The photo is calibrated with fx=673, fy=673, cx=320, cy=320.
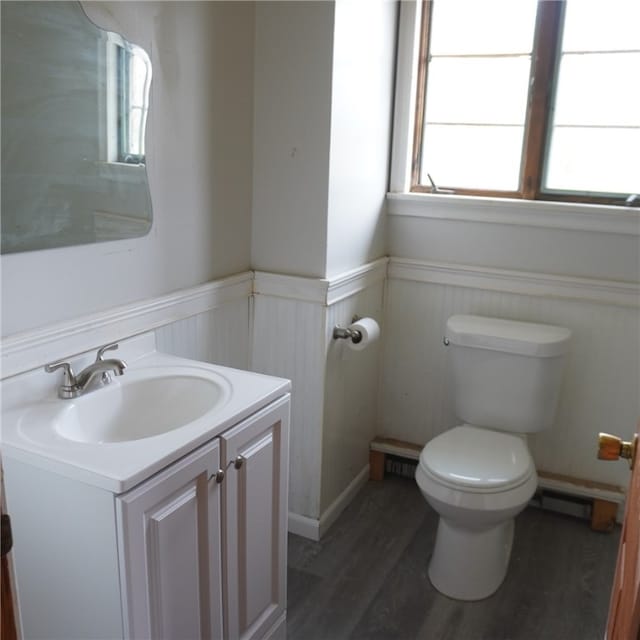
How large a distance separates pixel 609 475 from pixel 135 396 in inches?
70.6

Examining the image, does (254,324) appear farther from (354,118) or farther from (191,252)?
(354,118)

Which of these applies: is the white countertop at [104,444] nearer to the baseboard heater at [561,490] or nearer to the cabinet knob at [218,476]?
the cabinet knob at [218,476]

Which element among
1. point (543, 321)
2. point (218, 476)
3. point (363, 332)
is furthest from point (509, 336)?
point (218, 476)

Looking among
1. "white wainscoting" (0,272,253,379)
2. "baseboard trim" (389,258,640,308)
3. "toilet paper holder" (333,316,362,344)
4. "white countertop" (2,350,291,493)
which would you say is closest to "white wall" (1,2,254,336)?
"white wainscoting" (0,272,253,379)

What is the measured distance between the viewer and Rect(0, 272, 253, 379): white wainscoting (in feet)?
4.84

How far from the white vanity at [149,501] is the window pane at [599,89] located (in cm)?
156

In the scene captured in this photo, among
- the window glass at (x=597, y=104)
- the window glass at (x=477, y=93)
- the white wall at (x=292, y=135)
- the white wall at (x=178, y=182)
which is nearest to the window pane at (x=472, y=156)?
the window glass at (x=477, y=93)

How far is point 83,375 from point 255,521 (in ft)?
1.78

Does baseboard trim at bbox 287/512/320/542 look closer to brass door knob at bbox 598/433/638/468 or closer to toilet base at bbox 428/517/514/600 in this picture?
toilet base at bbox 428/517/514/600

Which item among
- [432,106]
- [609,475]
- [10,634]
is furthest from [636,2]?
[10,634]

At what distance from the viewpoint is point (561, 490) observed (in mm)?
2562

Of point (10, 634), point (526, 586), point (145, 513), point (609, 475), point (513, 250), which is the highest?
point (513, 250)

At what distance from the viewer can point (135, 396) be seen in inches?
65.9

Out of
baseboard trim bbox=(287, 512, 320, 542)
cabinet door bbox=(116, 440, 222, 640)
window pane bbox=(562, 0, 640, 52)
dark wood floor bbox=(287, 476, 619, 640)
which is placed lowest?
dark wood floor bbox=(287, 476, 619, 640)
